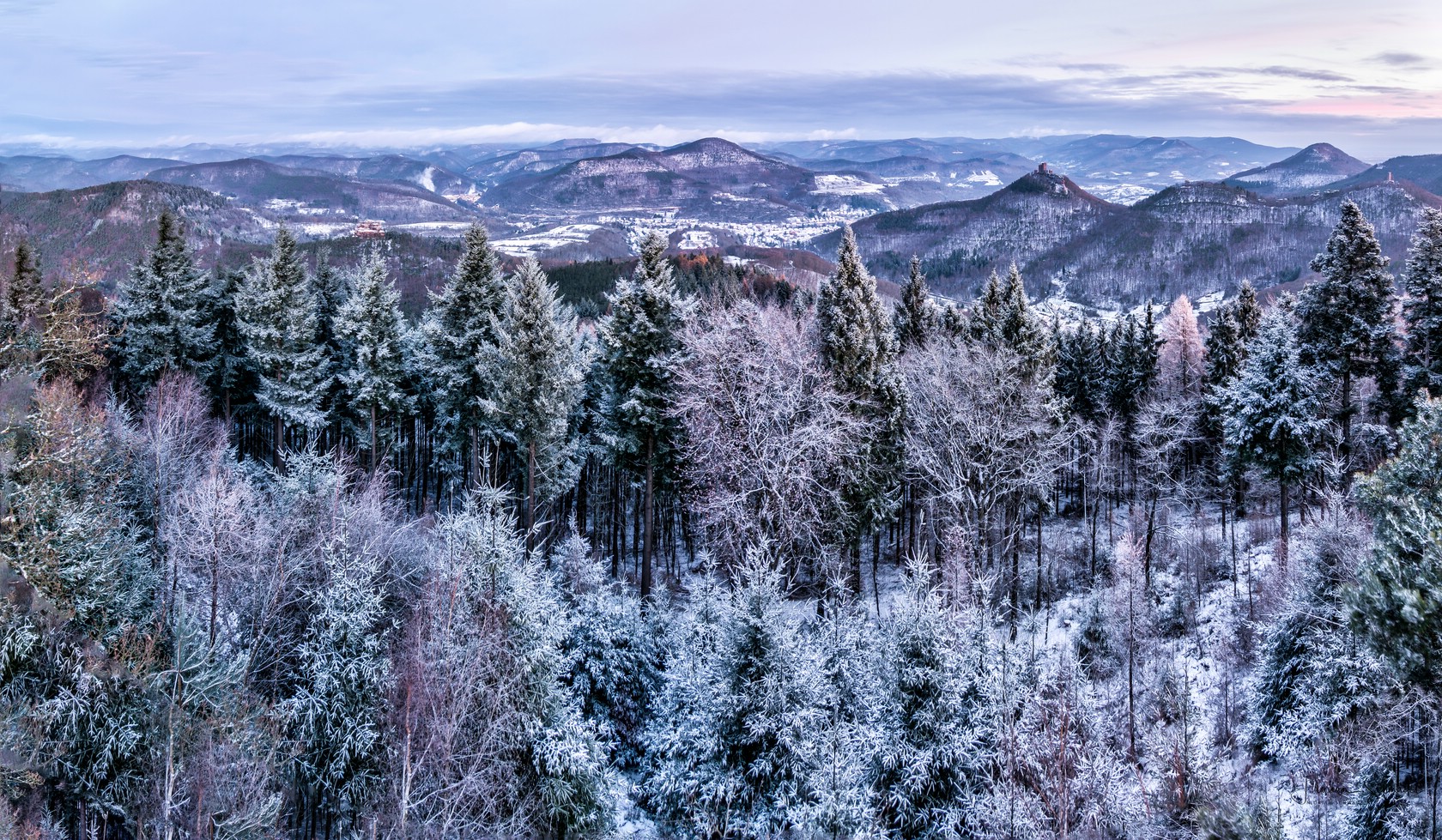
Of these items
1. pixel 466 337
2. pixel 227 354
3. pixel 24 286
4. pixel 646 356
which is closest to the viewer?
pixel 646 356

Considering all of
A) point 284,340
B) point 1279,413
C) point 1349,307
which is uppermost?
point 1349,307

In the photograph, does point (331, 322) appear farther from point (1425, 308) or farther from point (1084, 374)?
point (1425, 308)

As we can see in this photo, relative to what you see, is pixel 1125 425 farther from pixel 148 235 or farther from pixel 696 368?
pixel 148 235

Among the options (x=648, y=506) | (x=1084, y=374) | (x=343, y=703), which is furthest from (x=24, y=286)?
(x=1084, y=374)

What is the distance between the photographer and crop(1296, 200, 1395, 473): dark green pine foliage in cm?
2953

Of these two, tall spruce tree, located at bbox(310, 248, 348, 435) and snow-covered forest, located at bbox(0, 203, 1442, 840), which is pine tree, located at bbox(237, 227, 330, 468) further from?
tall spruce tree, located at bbox(310, 248, 348, 435)

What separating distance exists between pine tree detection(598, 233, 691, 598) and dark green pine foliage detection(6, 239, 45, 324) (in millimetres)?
21087

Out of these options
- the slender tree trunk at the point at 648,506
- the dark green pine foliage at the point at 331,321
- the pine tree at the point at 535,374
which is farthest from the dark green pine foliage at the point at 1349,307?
the dark green pine foliage at the point at 331,321

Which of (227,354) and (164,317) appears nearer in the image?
(164,317)

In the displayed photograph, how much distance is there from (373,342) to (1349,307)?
124 feet

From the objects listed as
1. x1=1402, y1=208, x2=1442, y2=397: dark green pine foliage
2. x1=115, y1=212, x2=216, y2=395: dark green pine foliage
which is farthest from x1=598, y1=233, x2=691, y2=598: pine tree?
x1=1402, y1=208, x2=1442, y2=397: dark green pine foliage

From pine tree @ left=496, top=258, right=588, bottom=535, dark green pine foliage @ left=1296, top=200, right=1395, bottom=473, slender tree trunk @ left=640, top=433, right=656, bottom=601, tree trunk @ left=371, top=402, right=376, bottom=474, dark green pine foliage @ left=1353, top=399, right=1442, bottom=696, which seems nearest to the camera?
dark green pine foliage @ left=1353, top=399, right=1442, bottom=696

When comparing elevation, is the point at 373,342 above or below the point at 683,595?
above

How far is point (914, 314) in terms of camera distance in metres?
38.5
